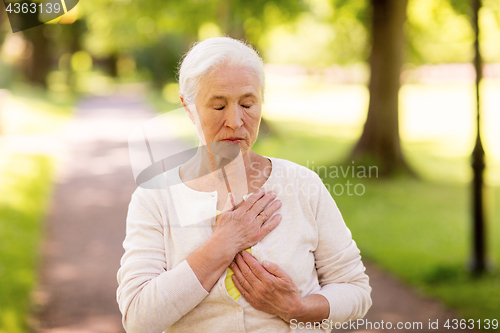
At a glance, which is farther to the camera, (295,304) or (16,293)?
(16,293)

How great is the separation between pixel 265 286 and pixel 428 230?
530 centimetres

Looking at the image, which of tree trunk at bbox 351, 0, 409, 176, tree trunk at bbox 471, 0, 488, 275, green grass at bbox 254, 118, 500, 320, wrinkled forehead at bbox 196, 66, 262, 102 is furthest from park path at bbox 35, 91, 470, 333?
tree trunk at bbox 351, 0, 409, 176

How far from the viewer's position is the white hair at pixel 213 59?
71.8 inches

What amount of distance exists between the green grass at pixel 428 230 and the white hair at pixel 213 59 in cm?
338

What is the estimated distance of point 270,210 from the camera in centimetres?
192

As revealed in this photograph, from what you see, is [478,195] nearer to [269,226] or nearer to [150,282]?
[269,226]

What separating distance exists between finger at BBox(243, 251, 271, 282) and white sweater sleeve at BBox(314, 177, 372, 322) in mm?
259

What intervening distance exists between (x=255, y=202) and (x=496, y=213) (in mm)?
6562

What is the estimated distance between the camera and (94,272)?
17.5 feet

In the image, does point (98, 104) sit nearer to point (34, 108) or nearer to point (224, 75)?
point (34, 108)

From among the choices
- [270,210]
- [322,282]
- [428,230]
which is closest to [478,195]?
[428,230]

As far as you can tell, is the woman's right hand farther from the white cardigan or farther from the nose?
the nose

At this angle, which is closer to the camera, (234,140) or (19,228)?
(234,140)

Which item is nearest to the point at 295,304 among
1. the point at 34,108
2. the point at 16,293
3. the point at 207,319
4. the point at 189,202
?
the point at 207,319
